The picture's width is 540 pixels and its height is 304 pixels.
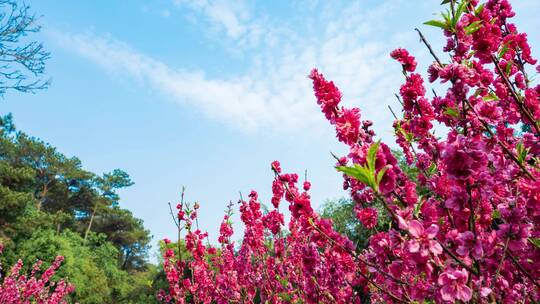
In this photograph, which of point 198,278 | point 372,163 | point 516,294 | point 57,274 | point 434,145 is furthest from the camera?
point 57,274

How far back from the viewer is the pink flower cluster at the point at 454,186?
159 centimetres

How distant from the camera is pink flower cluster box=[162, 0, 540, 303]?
1592 mm

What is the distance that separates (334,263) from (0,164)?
33.1 metres

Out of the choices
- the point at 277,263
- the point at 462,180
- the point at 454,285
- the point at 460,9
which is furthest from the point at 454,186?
the point at 277,263

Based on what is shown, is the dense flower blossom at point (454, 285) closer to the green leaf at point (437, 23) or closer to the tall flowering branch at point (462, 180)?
the tall flowering branch at point (462, 180)

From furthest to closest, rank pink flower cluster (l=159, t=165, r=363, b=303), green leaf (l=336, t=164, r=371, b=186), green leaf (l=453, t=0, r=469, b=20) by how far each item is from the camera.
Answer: pink flower cluster (l=159, t=165, r=363, b=303)
green leaf (l=453, t=0, r=469, b=20)
green leaf (l=336, t=164, r=371, b=186)

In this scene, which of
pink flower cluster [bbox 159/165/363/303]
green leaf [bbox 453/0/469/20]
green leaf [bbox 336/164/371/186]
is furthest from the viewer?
pink flower cluster [bbox 159/165/363/303]

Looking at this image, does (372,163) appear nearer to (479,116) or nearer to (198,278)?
(479,116)

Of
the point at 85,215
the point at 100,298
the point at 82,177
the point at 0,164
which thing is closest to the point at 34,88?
the point at 0,164

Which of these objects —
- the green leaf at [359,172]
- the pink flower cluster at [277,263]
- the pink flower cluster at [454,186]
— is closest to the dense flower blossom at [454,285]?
the pink flower cluster at [454,186]

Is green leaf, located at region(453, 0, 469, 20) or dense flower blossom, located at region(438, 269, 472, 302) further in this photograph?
green leaf, located at region(453, 0, 469, 20)

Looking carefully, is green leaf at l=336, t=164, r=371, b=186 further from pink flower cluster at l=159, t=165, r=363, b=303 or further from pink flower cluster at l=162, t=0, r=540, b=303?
pink flower cluster at l=159, t=165, r=363, b=303

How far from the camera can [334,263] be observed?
11.0ft

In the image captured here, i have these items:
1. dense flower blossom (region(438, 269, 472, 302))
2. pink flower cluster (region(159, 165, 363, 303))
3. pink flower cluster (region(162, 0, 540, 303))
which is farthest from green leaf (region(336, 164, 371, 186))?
pink flower cluster (region(159, 165, 363, 303))
